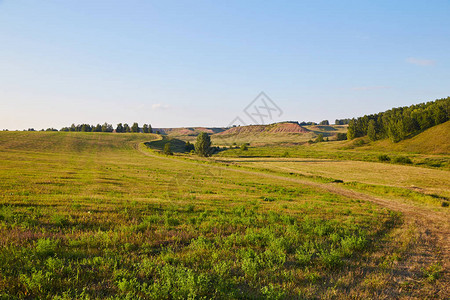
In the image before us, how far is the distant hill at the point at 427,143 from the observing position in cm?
9662

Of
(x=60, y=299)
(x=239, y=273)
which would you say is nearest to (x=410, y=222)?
(x=239, y=273)

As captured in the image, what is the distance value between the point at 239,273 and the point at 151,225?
17.7 ft

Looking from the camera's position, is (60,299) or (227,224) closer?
(60,299)

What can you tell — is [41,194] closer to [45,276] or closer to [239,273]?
[45,276]

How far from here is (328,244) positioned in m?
9.20

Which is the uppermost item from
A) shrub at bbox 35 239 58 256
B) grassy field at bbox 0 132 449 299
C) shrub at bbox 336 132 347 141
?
shrub at bbox 336 132 347 141

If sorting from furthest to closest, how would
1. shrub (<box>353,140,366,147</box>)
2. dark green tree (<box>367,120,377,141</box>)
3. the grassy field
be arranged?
dark green tree (<box>367,120,377,141</box>) → shrub (<box>353,140,366,147</box>) → the grassy field

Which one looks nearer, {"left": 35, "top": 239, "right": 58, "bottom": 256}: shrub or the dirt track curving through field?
{"left": 35, "top": 239, "right": 58, "bottom": 256}: shrub

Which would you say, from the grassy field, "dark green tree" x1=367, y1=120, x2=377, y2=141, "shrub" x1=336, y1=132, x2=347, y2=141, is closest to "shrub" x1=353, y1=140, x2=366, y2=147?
"dark green tree" x1=367, y1=120, x2=377, y2=141

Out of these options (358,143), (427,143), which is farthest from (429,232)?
(358,143)

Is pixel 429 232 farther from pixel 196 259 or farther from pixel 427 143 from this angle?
pixel 427 143

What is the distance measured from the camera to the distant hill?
9662 centimetres

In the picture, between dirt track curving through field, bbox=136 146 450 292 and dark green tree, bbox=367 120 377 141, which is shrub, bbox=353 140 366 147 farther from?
dirt track curving through field, bbox=136 146 450 292

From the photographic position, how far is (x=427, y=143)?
106m
